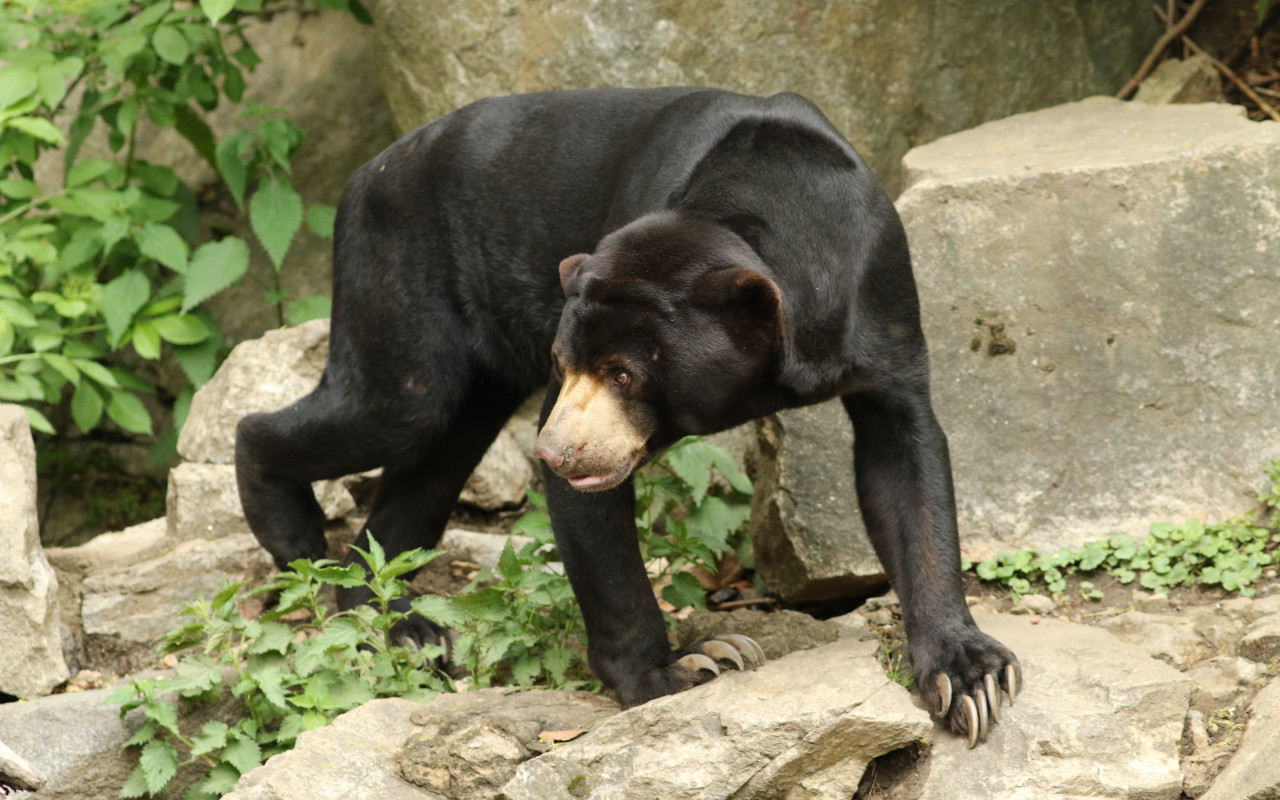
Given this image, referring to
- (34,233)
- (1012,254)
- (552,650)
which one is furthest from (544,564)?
(34,233)

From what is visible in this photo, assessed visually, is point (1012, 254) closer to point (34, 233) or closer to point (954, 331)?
point (954, 331)

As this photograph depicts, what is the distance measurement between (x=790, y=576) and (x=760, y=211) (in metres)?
1.76

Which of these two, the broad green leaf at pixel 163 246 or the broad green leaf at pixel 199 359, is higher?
the broad green leaf at pixel 163 246

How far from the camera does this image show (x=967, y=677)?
3078 millimetres

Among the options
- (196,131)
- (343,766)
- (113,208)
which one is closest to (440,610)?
(343,766)

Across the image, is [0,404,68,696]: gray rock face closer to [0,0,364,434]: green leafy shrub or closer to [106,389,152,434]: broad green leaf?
[0,0,364,434]: green leafy shrub

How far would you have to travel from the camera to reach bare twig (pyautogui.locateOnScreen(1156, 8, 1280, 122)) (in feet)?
18.6

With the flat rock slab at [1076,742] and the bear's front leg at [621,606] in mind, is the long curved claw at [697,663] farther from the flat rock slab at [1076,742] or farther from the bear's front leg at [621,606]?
the flat rock slab at [1076,742]

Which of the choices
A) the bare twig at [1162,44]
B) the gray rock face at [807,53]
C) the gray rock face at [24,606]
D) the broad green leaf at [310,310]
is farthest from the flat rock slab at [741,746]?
the bare twig at [1162,44]

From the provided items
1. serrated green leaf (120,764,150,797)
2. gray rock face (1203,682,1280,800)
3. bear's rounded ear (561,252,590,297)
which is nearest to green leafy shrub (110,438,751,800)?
serrated green leaf (120,764,150,797)

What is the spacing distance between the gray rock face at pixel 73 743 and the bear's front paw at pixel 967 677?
224 cm

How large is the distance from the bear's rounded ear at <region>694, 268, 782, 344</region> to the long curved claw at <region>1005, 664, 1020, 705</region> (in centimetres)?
94

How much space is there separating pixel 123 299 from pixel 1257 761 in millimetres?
4912

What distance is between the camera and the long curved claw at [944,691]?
3.06 meters
